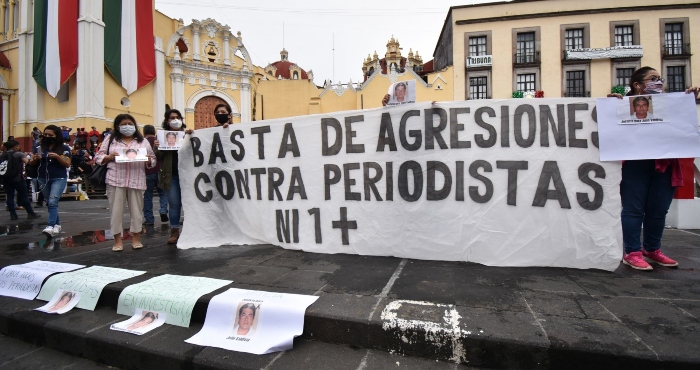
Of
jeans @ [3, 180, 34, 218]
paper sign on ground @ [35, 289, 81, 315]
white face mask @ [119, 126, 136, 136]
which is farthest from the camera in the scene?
jeans @ [3, 180, 34, 218]

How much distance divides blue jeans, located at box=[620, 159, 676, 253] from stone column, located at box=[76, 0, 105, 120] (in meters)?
20.5

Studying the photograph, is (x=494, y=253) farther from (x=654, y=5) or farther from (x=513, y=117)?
(x=654, y=5)

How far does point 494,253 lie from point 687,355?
1.53 metres

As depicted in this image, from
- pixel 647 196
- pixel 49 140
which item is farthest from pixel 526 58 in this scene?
pixel 49 140

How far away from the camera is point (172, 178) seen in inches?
173

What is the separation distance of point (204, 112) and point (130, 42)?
210 inches

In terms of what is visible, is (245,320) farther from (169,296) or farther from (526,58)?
(526,58)

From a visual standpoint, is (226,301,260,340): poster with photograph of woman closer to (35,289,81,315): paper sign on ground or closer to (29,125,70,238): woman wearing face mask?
(35,289,81,315): paper sign on ground

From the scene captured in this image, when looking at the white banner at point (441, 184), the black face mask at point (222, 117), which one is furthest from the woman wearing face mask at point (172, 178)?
the white banner at point (441, 184)

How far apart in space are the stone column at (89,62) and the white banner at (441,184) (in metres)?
17.4

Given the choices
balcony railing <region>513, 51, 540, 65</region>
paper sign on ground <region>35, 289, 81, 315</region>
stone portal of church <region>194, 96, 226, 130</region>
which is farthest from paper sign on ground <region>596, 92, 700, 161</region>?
balcony railing <region>513, 51, 540, 65</region>

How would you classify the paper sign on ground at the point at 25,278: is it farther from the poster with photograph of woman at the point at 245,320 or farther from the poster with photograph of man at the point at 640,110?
the poster with photograph of man at the point at 640,110

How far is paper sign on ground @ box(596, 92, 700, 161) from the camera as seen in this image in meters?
2.96

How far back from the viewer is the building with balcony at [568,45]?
24047 mm
